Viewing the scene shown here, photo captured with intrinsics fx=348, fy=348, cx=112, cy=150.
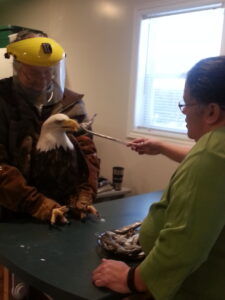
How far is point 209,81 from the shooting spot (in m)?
0.82

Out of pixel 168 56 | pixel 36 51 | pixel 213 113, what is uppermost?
pixel 168 56

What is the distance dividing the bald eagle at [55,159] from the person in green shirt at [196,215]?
620 millimetres

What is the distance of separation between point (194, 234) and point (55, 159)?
787mm

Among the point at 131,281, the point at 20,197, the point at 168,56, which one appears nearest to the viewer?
the point at 131,281

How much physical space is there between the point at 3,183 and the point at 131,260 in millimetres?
588

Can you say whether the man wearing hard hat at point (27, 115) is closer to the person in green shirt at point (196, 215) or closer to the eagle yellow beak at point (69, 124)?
the eagle yellow beak at point (69, 124)

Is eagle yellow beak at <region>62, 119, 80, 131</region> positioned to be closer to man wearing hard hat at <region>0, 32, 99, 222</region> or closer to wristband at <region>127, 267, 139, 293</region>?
man wearing hard hat at <region>0, 32, 99, 222</region>

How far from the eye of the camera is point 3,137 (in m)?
1.42

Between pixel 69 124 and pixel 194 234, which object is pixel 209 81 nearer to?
pixel 194 234

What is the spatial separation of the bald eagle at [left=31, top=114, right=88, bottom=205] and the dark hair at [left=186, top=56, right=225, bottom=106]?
0.67m

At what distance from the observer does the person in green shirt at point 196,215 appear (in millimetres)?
781

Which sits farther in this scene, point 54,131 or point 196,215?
point 54,131

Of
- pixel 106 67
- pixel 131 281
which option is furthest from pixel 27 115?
pixel 106 67

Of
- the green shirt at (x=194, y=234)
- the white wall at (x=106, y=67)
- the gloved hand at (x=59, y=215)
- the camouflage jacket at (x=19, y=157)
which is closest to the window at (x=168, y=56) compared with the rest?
the white wall at (x=106, y=67)
